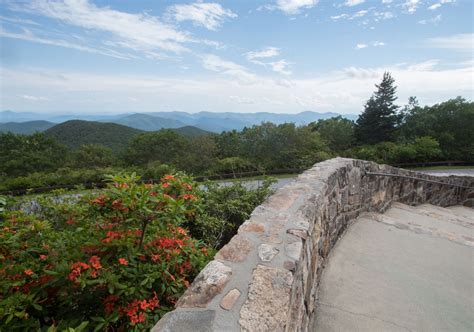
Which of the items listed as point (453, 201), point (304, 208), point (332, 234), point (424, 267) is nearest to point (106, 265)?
point (304, 208)

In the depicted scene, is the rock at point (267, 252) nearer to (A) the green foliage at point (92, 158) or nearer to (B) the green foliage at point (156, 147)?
(B) the green foliage at point (156, 147)

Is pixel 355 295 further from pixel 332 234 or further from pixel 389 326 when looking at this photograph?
pixel 332 234

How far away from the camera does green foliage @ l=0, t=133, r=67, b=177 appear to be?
77.8ft

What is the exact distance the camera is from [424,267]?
9.45ft

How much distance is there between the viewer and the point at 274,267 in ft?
4.99

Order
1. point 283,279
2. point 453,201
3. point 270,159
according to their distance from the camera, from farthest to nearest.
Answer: point 270,159, point 453,201, point 283,279

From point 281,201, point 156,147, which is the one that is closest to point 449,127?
point 156,147

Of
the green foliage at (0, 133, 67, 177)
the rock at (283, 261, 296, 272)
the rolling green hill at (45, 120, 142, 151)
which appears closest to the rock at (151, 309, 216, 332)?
the rock at (283, 261, 296, 272)

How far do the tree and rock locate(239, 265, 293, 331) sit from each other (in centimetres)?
2852

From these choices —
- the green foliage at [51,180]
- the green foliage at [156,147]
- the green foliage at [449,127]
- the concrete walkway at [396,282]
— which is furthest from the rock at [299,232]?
the green foliage at [449,127]

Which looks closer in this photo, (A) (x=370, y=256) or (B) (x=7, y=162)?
(A) (x=370, y=256)

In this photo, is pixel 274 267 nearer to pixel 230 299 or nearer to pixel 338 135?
pixel 230 299

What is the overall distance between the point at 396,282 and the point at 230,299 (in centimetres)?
204

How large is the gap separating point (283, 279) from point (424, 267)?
235 cm
